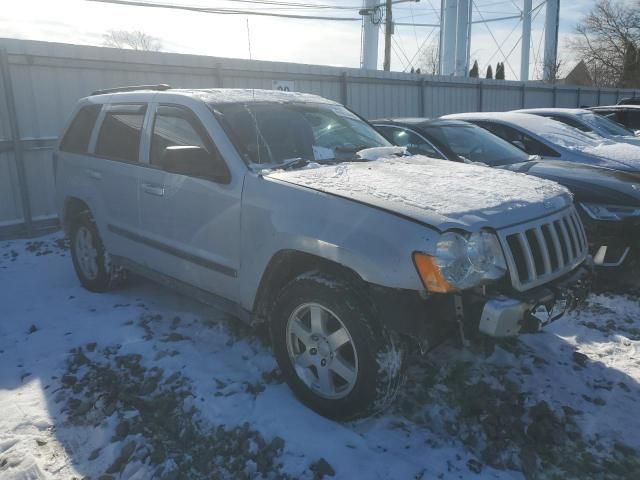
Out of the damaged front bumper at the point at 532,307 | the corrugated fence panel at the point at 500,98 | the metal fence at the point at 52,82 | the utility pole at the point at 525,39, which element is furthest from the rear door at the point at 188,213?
the utility pole at the point at 525,39

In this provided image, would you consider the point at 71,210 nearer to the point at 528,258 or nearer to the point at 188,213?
the point at 188,213

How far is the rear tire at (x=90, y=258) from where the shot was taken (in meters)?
4.89

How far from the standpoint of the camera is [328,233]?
2775mm

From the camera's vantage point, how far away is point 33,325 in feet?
14.1

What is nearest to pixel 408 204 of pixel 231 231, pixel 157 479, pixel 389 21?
pixel 231 231

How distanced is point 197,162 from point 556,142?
17.4ft

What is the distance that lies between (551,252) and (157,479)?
2.32m

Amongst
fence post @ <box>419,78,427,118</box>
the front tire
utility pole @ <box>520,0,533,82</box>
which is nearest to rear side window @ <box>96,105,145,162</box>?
the front tire

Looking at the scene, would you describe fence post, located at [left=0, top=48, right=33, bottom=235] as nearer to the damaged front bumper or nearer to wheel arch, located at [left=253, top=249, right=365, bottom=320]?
wheel arch, located at [left=253, top=249, right=365, bottom=320]

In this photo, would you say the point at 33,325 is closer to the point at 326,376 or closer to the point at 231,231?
the point at 231,231

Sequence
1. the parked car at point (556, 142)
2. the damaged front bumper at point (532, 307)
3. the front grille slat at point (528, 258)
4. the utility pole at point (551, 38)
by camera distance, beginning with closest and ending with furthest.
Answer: the damaged front bumper at point (532, 307)
the front grille slat at point (528, 258)
the parked car at point (556, 142)
the utility pole at point (551, 38)

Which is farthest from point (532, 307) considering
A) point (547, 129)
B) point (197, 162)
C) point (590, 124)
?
point (590, 124)

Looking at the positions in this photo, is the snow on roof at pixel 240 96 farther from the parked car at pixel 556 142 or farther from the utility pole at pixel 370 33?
the utility pole at pixel 370 33

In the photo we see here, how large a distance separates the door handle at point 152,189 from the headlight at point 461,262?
213 cm
